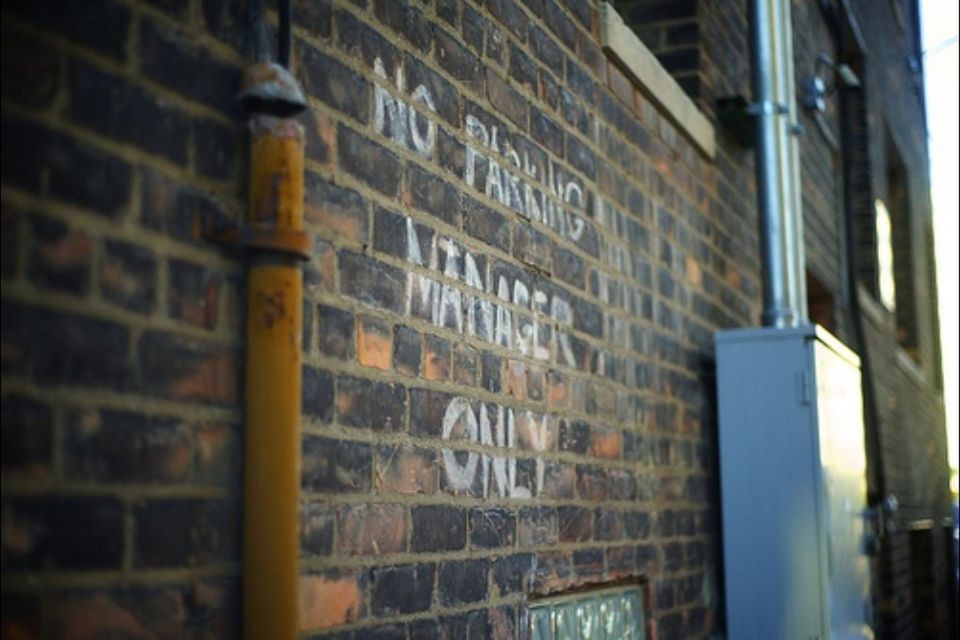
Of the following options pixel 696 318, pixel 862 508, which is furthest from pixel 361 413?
pixel 862 508

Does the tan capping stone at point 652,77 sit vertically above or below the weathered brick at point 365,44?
above

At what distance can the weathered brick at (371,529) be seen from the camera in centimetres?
188

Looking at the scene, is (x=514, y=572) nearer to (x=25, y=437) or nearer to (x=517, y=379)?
(x=517, y=379)

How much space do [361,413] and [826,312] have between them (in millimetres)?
5424

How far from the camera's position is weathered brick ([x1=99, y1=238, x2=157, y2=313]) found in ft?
4.65

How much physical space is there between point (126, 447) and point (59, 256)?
0.81ft

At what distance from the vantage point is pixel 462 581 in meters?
2.28

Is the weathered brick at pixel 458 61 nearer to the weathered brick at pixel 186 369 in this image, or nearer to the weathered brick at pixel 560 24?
the weathered brick at pixel 560 24

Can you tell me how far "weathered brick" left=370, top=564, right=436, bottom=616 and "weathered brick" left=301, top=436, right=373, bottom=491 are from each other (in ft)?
0.53

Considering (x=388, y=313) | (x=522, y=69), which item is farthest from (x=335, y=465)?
(x=522, y=69)

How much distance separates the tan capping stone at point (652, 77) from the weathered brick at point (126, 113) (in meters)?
2.01

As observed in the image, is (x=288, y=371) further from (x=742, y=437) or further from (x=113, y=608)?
(x=742, y=437)

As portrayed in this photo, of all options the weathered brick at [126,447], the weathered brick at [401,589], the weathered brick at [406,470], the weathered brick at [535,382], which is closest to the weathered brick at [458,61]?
the weathered brick at [535,382]

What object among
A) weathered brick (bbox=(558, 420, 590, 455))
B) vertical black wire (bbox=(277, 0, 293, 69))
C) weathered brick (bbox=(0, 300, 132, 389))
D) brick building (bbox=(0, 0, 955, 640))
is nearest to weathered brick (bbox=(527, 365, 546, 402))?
brick building (bbox=(0, 0, 955, 640))
